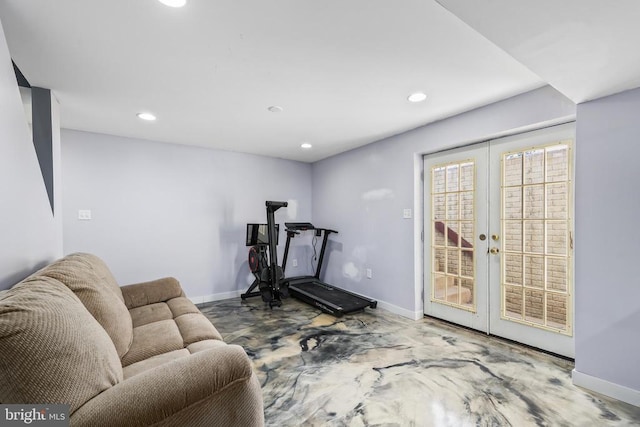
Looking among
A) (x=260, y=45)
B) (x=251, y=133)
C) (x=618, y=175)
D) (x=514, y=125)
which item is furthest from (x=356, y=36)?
(x=251, y=133)

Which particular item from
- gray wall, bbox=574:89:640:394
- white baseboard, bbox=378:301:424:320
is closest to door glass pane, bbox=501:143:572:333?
gray wall, bbox=574:89:640:394

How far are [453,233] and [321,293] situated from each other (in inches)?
77.9

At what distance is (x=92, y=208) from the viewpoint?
336 cm

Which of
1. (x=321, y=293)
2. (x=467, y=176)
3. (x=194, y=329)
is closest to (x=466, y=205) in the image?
(x=467, y=176)

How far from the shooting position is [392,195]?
3588 mm

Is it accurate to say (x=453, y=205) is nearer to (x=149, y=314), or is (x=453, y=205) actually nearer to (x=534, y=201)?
(x=534, y=201)

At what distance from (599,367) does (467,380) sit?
2.76 ft

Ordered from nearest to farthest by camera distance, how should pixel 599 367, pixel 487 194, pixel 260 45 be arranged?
pixel 260 45 → pixel 599 367 → pixel 487 194

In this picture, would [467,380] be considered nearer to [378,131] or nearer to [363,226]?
[363,226]

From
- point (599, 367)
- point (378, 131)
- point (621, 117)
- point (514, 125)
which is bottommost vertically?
point (599, 367)

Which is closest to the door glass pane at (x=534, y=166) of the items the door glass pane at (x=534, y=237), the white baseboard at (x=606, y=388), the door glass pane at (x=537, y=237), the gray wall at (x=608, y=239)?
the door glass pane at (x=537, y=237)

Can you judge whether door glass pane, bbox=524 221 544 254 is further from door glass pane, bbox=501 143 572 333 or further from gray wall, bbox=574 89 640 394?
gray wall, bbox=574 89 640 394

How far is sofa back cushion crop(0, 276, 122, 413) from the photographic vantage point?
84 cm

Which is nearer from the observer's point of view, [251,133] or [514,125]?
[514,125]
